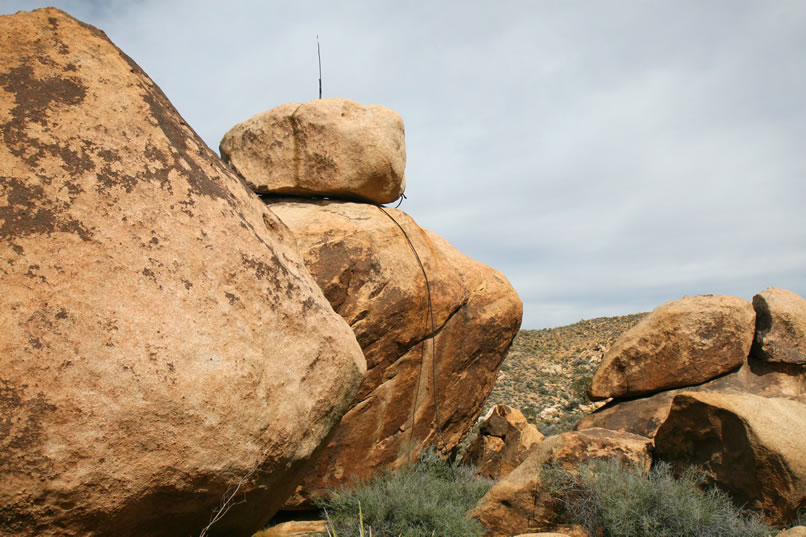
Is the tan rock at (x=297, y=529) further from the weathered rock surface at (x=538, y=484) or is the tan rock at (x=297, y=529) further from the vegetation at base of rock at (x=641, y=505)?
the vegetation at base of rock at (x=641, y=505)

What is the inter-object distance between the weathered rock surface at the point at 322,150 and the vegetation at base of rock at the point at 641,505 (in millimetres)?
3780

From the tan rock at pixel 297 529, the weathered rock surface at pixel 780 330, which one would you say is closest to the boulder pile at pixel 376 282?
the tan rock at pixel 297 529

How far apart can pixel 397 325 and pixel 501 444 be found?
3.40 meters

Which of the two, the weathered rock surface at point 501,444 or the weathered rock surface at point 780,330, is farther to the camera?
the weathered rock surface at point 501,444

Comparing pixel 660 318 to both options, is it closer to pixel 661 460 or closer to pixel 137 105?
pixel 661 460

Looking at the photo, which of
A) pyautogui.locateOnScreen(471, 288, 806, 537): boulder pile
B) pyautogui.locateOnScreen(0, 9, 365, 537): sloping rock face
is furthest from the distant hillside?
pyautogui.locateOnScreen(0, 9, 365, 537): sloping rock face

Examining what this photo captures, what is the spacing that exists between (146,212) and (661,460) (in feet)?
16.6

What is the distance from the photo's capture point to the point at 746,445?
533 centimetres

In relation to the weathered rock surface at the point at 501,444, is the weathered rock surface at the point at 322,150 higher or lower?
higher

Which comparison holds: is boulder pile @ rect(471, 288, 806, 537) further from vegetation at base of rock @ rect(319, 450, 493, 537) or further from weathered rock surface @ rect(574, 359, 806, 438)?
vegetation at base of rock @ rect(319, 450, 493, 537)

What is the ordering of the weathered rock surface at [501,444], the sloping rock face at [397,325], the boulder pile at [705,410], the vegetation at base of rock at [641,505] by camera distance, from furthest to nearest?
the weathered rock surface at [501,444]
the sloping rock face at [397,325]
the boulder pile at [705,410]
the vegetation at base of rock at [641,505]

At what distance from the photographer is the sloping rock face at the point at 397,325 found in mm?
6453

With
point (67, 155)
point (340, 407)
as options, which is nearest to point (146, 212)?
point (67, 155)

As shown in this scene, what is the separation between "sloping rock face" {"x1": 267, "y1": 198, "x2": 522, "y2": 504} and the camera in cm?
645
